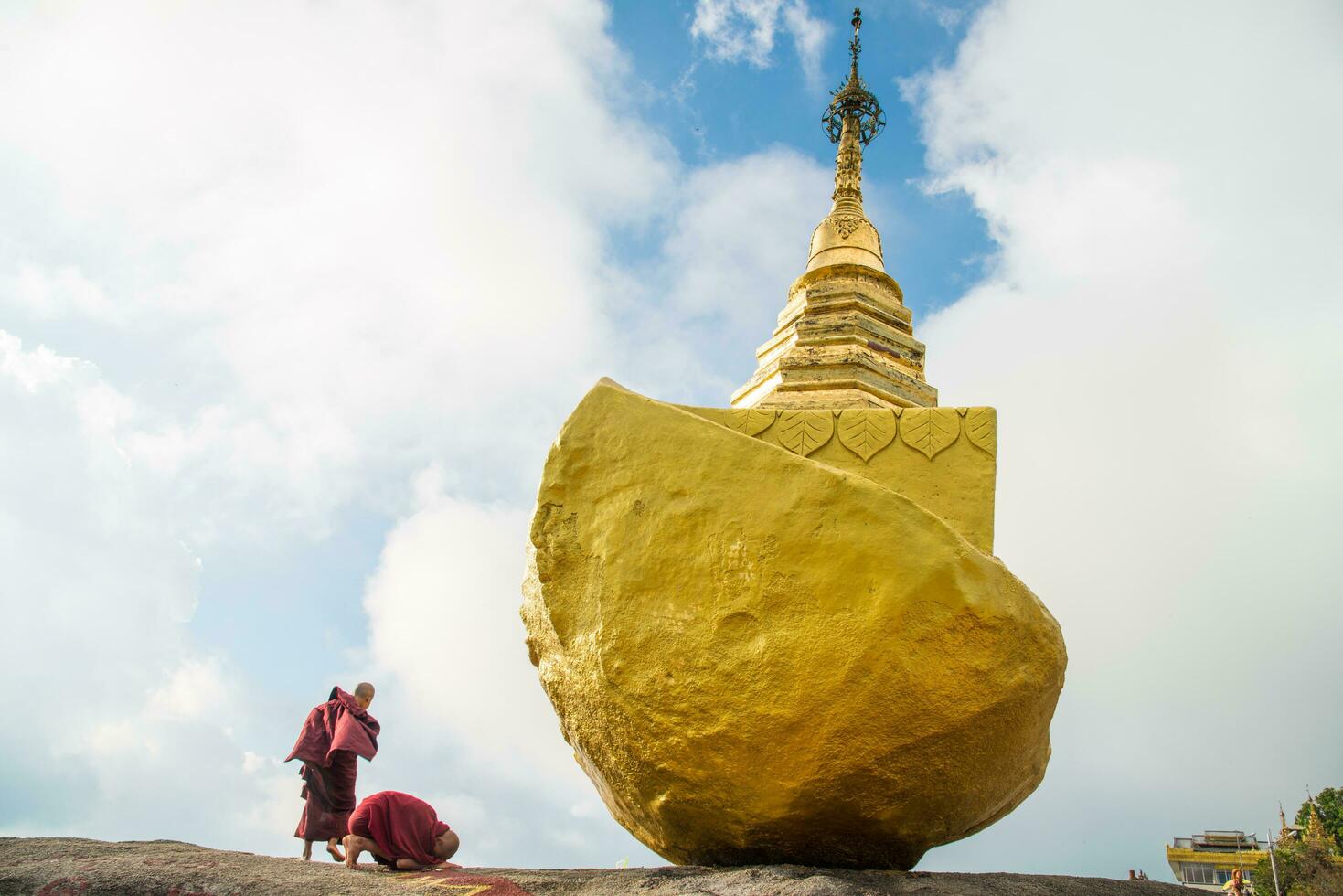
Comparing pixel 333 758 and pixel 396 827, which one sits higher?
pixel 333 758

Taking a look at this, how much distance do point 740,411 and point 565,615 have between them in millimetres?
1682

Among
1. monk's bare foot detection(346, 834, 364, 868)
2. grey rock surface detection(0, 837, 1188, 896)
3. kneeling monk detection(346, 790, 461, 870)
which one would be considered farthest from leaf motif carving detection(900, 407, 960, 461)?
monk's bare foot detection(346, 834, 364, 868)

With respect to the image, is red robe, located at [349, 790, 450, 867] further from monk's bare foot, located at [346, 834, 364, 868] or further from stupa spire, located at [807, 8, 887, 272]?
stupa spire, located at [807, 8, 887, 272]

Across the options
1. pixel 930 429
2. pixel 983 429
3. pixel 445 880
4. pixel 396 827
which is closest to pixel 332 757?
pixel 396 827

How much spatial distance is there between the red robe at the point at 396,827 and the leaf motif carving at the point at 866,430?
3.29 metres

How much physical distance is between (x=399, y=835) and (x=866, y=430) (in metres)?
3.53

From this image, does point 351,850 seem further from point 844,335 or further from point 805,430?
point 844,335

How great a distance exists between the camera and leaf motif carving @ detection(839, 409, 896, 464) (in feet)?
19.5

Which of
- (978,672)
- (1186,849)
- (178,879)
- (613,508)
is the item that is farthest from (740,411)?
(1186,849)

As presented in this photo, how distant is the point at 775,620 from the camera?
471cm

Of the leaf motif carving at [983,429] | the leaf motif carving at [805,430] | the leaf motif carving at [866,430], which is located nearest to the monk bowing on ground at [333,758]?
the leaf motif carving at [805,430]

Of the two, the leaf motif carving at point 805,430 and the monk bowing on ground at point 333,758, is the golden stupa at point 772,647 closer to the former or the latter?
the leaf motif carving at point 805,430

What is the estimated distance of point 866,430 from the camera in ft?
19.6

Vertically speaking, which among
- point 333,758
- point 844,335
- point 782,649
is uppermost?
point 844,335
